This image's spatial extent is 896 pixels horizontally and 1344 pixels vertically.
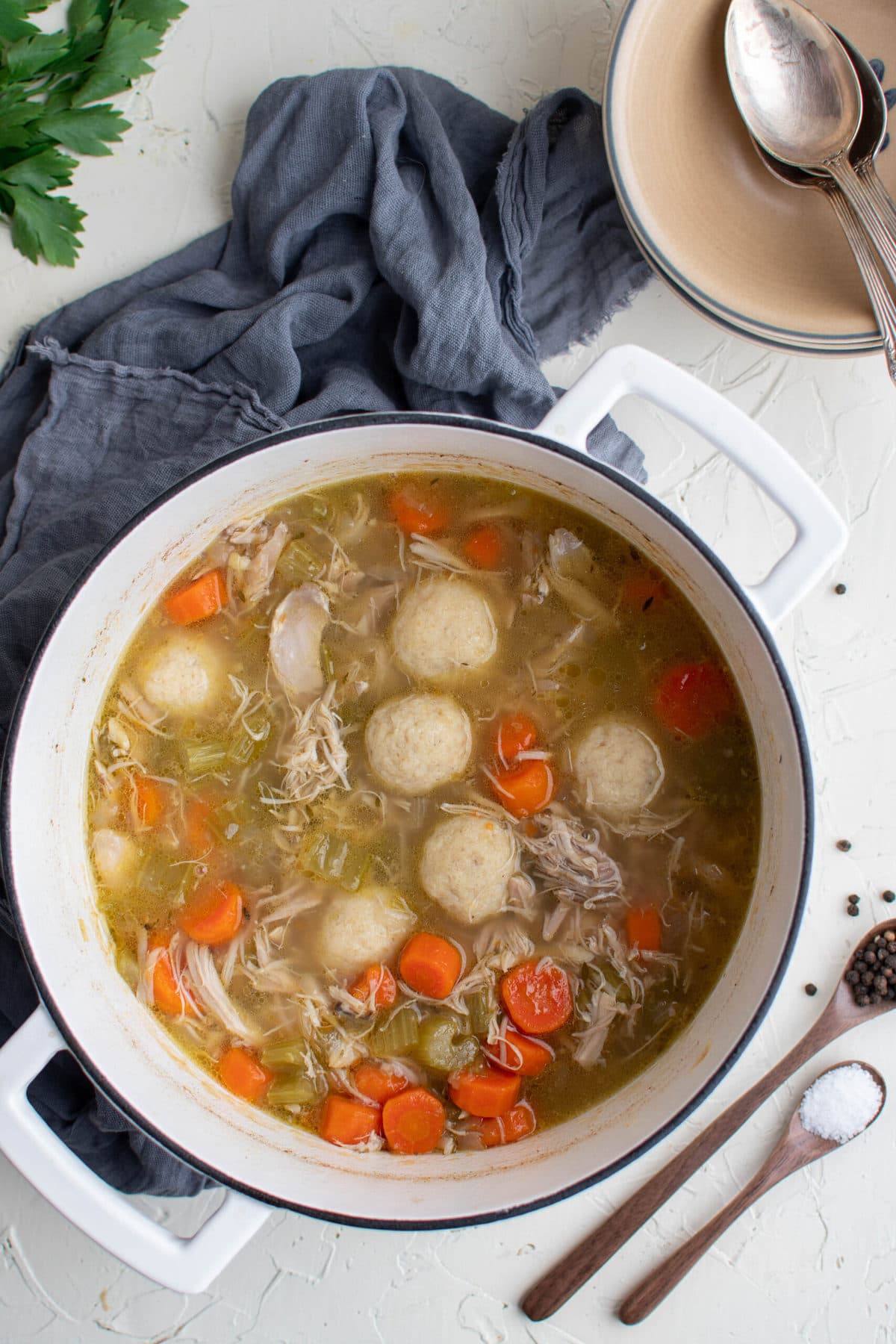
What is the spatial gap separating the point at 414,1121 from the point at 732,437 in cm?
156

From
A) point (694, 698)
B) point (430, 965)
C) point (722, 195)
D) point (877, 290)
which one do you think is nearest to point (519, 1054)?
point (430, 965)

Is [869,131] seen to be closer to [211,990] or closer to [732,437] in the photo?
[732,437]

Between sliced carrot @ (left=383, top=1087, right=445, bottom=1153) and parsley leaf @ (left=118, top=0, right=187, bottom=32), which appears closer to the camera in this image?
sliced carrot @ (left=383, top=1087, right=445, bottom=1153)

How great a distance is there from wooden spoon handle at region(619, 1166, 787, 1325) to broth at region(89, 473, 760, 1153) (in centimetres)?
49

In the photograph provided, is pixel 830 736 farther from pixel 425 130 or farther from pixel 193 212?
pixel 193 212

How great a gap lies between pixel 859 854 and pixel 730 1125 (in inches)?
27.3

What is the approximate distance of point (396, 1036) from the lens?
2129 millimetres

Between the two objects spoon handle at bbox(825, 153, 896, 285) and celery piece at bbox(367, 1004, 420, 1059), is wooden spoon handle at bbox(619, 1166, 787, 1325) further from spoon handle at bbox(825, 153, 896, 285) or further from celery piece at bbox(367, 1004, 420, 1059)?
spoon handle at bbox(825, 153, 896, 285)

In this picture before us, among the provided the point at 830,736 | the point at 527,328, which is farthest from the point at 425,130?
the point at 830,736

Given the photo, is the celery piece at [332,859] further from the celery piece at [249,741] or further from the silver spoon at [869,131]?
the silver spoon at [869,131]

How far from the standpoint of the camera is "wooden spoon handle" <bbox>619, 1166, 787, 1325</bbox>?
2.25 metres

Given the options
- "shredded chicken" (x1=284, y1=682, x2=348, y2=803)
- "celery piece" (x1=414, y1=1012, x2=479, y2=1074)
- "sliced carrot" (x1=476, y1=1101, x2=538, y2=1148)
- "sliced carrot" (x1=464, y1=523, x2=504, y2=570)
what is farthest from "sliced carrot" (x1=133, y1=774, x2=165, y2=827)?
"sliced carrot" (x1=476, y1=1101, x2=538, y2=1148)

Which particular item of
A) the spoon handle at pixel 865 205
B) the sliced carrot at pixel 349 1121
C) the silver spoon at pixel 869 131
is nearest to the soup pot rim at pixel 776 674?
the sliced carrot at pixel 349 1121

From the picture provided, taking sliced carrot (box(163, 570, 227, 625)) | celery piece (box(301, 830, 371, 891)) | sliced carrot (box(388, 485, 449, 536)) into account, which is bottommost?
celery piece (box(301, 830, 371, 891))
